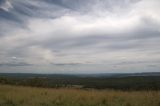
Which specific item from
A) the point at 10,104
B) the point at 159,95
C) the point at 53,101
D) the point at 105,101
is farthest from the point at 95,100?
the point at 10,104

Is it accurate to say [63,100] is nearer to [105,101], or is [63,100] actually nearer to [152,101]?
[105,101]

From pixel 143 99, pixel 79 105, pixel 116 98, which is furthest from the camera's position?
pixel 116 98

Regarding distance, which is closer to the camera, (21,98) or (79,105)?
(79,105)

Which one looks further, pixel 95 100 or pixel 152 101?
pixel 95 100

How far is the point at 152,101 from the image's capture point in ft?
33.1

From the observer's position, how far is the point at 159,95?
36.7 ft

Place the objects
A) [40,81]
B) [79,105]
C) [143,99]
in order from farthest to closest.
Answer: [40,81], [143,99], [79,105]

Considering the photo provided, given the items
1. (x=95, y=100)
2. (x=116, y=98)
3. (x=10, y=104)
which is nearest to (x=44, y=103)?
(x=10, y=104)

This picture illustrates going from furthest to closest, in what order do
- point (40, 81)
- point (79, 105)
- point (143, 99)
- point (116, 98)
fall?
point (40, 81) → point (116, 98) → point (143, 99) → point (79, 105)

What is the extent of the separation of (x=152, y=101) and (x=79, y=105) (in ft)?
10.5

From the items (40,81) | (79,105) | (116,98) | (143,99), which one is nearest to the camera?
(79,105)

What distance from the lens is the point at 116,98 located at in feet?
37.8

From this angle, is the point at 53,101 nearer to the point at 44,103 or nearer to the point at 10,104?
the point at 44,103

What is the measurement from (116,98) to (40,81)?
1718 cm
